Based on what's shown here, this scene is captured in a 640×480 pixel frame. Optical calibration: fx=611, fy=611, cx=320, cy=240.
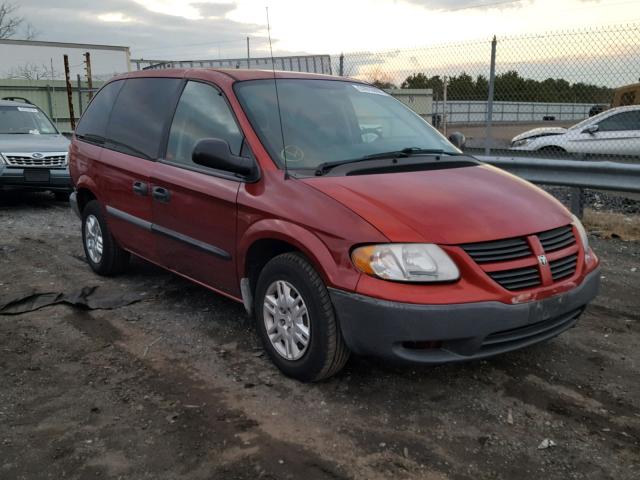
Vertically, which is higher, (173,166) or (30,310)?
(173,166)

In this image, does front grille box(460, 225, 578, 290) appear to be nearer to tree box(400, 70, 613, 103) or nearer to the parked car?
tree box(400, 70, 613, 103)

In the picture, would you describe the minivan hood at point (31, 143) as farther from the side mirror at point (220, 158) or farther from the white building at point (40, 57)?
the white building at point (40, 57)

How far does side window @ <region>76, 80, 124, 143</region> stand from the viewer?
539 centimetres

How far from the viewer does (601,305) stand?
4812 millimetres

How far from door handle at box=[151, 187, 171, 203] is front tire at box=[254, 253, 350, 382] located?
1137 millimetres

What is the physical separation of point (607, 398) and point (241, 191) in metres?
2.40

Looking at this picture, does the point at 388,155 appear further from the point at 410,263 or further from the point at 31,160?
the point at 31,160

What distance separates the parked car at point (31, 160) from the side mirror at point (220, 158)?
19.5 ft

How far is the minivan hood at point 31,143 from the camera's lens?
9.37m

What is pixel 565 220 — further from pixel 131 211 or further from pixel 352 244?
pixel 131 211

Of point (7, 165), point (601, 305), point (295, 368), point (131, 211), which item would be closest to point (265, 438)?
point (295, 368)

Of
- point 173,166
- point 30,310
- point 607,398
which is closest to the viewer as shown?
point 607,398

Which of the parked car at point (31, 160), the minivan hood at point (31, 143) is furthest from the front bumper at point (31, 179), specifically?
the minivan hood at point (31, 143)

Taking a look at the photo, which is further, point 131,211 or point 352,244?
point 131,211
